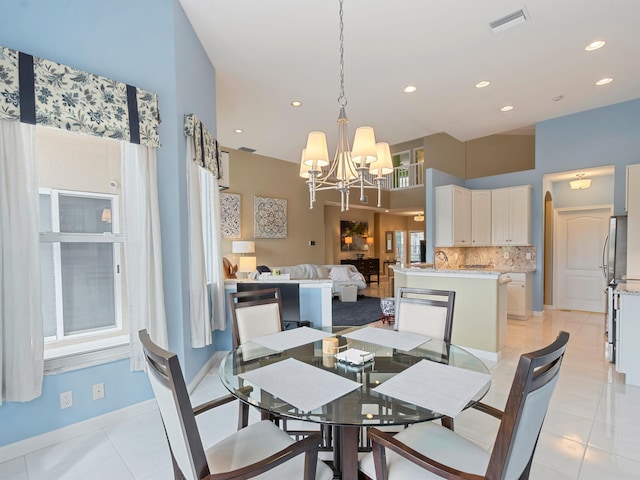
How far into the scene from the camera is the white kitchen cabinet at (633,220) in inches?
146

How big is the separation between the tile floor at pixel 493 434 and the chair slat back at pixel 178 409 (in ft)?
3.25

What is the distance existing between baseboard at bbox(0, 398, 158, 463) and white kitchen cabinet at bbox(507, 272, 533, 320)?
5.38m

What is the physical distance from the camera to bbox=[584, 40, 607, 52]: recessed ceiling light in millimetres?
3159

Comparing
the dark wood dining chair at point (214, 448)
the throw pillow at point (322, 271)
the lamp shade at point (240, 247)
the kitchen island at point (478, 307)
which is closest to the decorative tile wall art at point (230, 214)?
the lamp shade at point (240, 247)

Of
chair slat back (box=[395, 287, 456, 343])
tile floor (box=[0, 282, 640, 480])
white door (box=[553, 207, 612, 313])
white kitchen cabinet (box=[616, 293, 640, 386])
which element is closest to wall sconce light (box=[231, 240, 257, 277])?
tile floor (box=[0, 282, 640, 480])

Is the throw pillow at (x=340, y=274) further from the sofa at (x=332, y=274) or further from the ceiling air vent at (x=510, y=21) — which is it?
the ceiling air vent at (x=510, y=21)

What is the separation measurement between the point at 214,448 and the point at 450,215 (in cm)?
514

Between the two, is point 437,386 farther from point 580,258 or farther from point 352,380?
point 580,258

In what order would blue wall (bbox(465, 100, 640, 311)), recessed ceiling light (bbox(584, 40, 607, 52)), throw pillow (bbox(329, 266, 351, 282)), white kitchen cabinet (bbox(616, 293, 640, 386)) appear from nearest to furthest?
white kitchen cabinet (bbox(616, 293, 640, 386)), recessed ceiling light (bbox(584, 40, 607, 52)), blue wall (bbox(465, 100, 640, 311)), throw pillow (bbox(329, 266, 351, 282))

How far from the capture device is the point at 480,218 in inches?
233

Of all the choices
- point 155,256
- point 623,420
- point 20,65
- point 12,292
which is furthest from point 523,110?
point 12,292

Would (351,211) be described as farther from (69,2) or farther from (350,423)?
(350,423)

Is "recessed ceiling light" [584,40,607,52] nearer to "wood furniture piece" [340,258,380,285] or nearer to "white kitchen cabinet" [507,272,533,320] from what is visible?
"white kitchen cabinet" [507,272,533,320]

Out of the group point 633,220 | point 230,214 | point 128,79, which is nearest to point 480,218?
point 633,220
